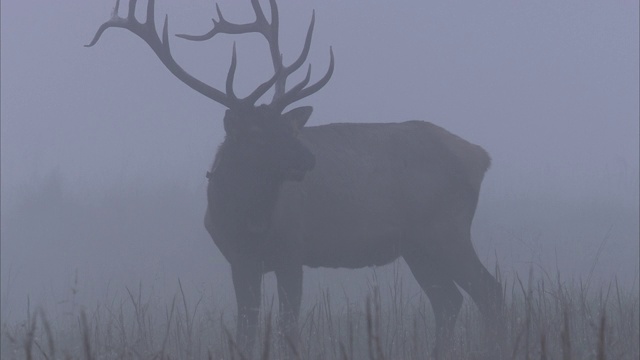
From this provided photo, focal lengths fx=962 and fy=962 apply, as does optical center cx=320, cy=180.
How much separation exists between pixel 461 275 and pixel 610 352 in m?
3.12

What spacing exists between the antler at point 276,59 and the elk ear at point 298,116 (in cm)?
10

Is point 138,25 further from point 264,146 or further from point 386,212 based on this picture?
point 386,212

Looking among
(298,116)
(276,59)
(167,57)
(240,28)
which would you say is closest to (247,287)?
(298,116)

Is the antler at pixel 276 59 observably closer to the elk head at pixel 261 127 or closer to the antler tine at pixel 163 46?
the elk head at pixel 261 127

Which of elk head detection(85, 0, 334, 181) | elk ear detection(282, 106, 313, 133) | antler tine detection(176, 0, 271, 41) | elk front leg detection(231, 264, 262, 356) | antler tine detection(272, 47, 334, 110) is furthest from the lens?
antler tine detection(176, 0, 271, 41)

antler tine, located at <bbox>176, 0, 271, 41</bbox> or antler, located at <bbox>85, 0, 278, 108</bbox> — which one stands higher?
antler tine, located at <bbox>176, 0, 271, 41</bbox>

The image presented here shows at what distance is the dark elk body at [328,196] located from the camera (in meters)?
5.90

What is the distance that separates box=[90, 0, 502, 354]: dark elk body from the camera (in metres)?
5.90

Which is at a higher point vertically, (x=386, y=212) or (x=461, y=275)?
(x=386, y=212)

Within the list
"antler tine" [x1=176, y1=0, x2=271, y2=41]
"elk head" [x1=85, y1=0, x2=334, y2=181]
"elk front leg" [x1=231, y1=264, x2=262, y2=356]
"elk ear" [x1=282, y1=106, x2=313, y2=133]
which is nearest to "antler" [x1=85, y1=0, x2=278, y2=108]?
"elk head" [x1=85, y1=0, x2=334, y2=181]

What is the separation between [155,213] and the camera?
583 inches

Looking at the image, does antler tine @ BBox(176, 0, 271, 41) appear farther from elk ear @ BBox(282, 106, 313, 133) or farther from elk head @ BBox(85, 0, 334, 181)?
elk ear @ BBox(282, 106, 313, 133)

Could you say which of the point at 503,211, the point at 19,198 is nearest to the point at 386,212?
the point at 503,211

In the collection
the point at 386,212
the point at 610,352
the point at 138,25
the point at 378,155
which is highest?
the point at 138,25
